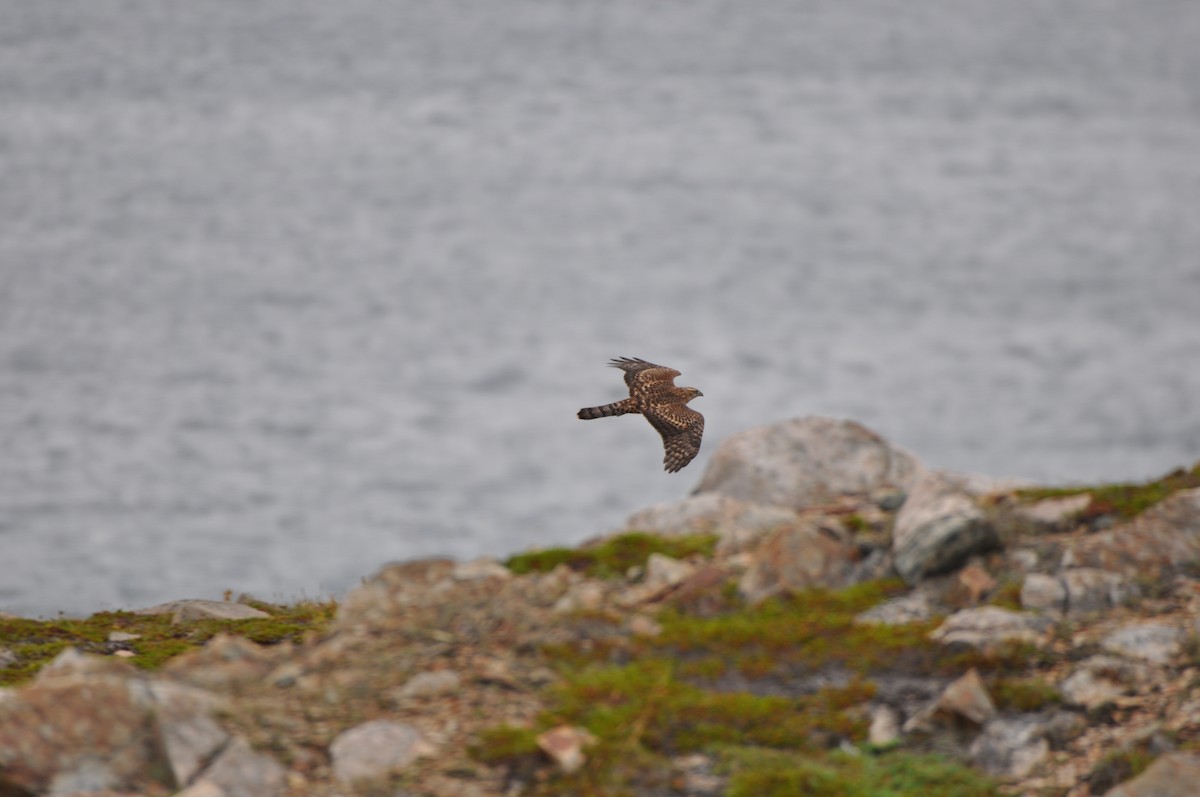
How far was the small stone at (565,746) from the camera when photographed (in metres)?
13.4

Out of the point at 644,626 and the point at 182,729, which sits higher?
the point at 182,729

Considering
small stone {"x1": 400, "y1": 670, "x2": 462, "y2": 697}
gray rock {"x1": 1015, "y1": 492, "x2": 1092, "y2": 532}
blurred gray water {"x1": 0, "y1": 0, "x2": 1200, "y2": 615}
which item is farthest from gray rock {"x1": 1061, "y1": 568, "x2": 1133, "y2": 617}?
blurred gray water {"x1": 0, "y1": 0, "x2": 1200, "y2": 615}

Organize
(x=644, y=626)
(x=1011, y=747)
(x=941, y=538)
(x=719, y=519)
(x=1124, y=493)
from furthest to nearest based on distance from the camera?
(x=719, y=519) → (x=1124, y=493) → (x=941, y=538) → (x=644, y=626) → (x=1011, y=747)

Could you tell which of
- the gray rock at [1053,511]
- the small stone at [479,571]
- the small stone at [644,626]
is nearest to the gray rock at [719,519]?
the small stone at [644,626]

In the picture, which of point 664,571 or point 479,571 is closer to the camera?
point 479,571

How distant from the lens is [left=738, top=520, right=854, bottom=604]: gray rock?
56.8 feet

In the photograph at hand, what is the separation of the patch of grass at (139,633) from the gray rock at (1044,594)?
24.1 ft

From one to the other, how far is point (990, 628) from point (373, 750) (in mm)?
6429

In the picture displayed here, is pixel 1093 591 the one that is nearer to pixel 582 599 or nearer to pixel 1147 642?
pixel 1147 642

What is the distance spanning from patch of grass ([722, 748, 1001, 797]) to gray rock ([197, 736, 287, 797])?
3.71 m

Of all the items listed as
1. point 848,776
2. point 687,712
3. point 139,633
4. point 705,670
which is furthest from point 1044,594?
point 139,633

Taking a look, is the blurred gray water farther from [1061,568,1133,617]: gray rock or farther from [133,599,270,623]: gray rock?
[1061,568,1133,617]: gray rock

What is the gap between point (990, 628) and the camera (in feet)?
52.5

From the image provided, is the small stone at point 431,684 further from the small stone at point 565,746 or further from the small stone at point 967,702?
the small stone at point 967,702
